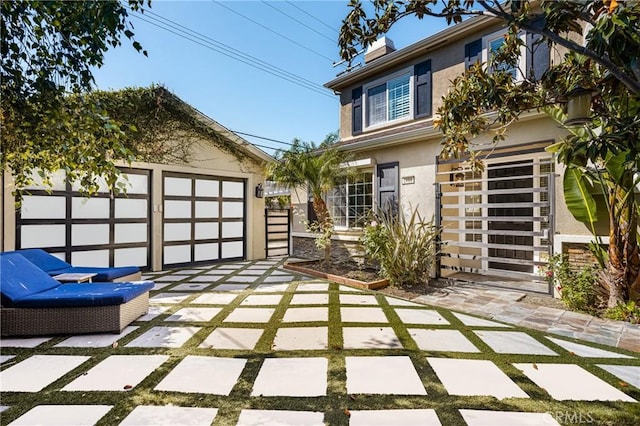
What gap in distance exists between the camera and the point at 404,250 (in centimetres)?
693

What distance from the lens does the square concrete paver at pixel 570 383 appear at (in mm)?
2844

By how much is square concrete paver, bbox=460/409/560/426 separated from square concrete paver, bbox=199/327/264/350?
2.50 meters

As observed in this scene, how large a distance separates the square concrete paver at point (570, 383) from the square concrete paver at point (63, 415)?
3919 mm

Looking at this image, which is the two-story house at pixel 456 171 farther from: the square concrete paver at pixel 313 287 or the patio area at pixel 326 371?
the square concrete paver at pixel 313 287

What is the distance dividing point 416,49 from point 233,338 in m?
9.60

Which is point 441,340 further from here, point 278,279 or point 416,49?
point 416,49

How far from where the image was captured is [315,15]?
14.4m

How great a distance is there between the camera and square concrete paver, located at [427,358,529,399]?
291cm

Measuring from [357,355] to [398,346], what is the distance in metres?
0.60

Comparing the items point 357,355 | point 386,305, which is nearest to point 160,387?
point 357,355

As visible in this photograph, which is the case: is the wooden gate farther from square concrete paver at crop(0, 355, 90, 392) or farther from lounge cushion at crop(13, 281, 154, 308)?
square concrete paver at crop(0, 355, 90, 392)

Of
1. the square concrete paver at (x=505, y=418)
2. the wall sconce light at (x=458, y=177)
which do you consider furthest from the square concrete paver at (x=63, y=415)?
the wall sconce light at (x=458, y=177)

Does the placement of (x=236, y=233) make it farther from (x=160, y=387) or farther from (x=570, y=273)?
(x=570, y=273)

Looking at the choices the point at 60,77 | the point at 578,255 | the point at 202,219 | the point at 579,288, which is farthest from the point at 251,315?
the point at 202,219
